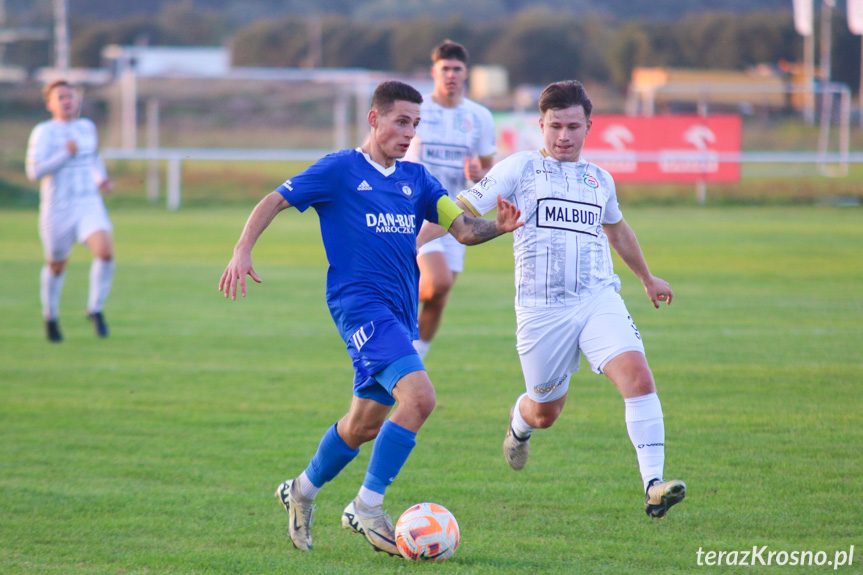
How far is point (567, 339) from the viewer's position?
4840 mm

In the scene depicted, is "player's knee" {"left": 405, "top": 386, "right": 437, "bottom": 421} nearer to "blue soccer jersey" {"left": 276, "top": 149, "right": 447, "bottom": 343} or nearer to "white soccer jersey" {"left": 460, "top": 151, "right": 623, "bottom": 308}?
"blue soccer jersey" {"left": 276, "top": 149, "right": 447, "bottom": 343}

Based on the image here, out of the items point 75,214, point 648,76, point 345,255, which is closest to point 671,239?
point 75,214

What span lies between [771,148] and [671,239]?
77.5 feet

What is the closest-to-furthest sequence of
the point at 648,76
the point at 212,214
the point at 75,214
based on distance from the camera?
the point at 75,214, the point at 212,214, the point at 648,76

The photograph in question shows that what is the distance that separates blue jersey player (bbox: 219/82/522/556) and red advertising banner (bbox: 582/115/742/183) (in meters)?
19.7

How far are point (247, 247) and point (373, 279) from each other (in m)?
0.58

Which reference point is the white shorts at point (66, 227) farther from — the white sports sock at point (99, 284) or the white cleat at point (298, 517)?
the white cleat at point (298, 517)

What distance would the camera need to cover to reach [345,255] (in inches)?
177

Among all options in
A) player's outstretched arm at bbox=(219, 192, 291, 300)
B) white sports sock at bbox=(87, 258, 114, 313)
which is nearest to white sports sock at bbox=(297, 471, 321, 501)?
player's outstretched arm at bbox=(219, 192, 291, 300)

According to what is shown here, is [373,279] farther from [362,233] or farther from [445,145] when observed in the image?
[445,145]

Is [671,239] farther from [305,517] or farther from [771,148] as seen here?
[771,148]

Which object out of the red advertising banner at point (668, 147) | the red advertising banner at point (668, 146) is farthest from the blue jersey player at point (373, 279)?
the red advertising banner at point (668, 146)

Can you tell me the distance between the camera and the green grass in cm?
440

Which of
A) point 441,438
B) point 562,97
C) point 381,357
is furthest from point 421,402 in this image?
point 441,438
